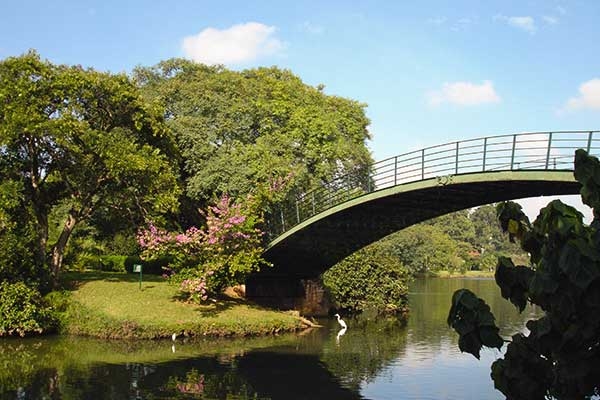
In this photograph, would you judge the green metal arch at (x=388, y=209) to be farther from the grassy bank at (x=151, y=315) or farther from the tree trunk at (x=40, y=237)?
the tree trunk at (x=40, y=237)

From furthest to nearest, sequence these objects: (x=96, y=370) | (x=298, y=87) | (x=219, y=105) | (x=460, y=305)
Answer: (x=298, y=87) → (x=219, y=105) → (x=96, y=370) → (x=460, y=305)

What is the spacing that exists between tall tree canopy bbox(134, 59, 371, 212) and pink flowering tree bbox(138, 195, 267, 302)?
2.18m

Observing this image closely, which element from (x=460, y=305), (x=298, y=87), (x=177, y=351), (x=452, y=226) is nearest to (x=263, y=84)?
(x=298, y=87)

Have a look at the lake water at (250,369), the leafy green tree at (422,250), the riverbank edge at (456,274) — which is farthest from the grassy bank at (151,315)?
the riverbank edge at (456,274)

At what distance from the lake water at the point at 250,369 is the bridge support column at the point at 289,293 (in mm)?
7754

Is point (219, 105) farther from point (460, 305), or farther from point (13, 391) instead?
point (460, 305)

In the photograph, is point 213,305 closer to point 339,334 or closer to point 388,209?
point 339,334

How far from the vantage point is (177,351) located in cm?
2350

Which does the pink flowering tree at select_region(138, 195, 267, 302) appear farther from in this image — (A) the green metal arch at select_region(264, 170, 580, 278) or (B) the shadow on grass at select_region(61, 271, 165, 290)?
(B) the shadow on grass at select_region(61, 271, 165, 290)

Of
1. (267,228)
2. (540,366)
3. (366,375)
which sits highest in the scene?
(267,228)

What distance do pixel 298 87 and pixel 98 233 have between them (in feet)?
56.9

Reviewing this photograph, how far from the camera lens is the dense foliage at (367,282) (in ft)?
127

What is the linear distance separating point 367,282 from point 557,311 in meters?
31.1

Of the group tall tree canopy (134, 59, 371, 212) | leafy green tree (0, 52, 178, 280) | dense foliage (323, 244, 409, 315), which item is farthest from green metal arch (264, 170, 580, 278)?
leafy green tree (0, 52, 178, 280)
